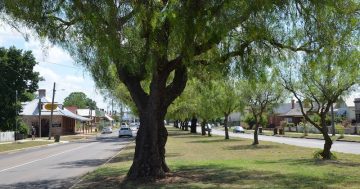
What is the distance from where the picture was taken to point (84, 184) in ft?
49.1

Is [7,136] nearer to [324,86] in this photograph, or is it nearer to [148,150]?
[324,86]

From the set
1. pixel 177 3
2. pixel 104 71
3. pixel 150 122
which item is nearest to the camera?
pixel 177 3

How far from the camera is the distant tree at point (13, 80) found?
6278 centimetres

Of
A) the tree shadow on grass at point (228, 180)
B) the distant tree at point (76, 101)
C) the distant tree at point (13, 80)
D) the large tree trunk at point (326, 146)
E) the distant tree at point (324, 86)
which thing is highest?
the distant tree at point (76, 101)

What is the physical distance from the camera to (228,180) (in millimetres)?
14156

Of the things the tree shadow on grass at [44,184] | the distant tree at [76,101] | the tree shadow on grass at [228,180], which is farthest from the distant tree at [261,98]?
the distant tree at [76,101]

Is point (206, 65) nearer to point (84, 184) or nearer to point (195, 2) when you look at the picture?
point (195, 2)

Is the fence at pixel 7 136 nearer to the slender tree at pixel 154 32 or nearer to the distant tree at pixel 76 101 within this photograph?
the slender tree at pixel 154 32

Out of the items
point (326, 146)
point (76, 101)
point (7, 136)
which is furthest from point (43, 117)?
point (76, 101)

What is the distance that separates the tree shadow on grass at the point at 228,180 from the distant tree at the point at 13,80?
49.6 m

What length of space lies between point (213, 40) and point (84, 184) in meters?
5.96

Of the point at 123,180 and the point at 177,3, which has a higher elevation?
the point at 177,3

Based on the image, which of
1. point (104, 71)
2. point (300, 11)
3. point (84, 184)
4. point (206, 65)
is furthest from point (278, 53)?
point (84, 184)

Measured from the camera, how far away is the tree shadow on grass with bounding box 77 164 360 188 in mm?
12977
